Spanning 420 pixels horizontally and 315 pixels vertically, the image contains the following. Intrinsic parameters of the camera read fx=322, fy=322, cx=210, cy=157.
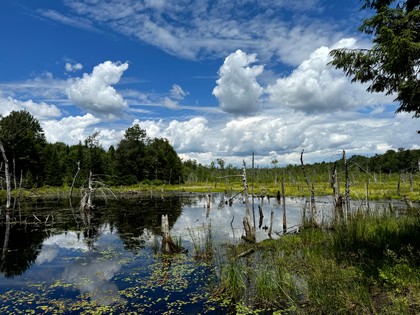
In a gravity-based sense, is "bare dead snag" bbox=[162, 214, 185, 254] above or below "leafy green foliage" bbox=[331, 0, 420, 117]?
below

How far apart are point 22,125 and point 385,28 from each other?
81.0 meters

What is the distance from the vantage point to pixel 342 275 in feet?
33.9

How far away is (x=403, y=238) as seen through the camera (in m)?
12.5

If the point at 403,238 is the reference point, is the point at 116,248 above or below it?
below

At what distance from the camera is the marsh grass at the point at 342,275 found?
842 centimetres

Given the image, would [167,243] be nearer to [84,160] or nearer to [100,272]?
[100,272]

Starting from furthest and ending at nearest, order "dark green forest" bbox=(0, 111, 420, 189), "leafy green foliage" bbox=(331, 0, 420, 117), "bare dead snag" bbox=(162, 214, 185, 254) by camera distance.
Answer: "dark green forest" bbox=(0, 111, 420, 189)
"bare dead snag" bbox=(162, 214, 185, 254)
"leafy green foliage" bbox=(331, 0, 420, 117)

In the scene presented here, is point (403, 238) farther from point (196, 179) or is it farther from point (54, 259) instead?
point (196, 179)

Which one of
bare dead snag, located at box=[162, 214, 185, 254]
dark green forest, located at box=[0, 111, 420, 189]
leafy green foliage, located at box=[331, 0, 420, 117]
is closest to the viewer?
leafy green foliage, located at box=[331, 0, 420, 117]

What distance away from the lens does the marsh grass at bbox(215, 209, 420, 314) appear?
8.42 meters

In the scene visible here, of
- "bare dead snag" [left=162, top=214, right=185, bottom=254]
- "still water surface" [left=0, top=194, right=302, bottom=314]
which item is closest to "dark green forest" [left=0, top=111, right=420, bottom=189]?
"still water surface" [left=0, top=194, right=302, bottom=314]

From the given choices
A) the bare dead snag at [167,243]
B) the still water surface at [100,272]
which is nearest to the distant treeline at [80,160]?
the still water surface at [100,272]

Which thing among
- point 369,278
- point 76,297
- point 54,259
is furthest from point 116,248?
point 369,278

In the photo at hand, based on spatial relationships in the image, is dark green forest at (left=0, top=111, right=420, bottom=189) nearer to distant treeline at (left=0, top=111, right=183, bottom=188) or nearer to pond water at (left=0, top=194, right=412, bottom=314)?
distant treeline at (left=0, top=111, right=183, bottom=188)
